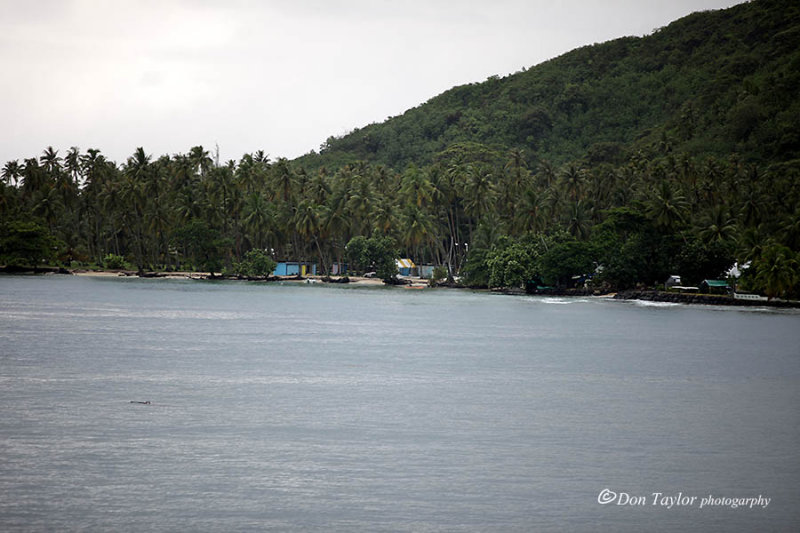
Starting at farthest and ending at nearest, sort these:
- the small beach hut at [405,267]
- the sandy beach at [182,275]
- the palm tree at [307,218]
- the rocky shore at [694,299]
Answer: the small beach hut at [405,267]
the sandy beach at [182,275]
the palm tree at [307,218]
the rocky shore at [694,299]

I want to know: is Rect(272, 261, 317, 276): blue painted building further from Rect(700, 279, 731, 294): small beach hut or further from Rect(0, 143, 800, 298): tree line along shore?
Rect(700, 279, 731, 294): small beach hut

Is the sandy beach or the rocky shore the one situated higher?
the sandy beach

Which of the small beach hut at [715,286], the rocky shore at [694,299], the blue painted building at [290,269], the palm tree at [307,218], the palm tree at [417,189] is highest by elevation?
the palm tree at [417,189]

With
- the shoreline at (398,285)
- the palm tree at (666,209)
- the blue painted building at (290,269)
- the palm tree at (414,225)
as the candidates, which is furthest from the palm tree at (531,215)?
the blue painted building at (290,269)

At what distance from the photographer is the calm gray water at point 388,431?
17.0 metres

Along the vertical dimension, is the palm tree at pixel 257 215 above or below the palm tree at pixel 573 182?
below

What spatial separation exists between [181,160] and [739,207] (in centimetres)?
8952

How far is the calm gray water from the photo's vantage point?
16984mm

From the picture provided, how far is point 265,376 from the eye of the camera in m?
35.4

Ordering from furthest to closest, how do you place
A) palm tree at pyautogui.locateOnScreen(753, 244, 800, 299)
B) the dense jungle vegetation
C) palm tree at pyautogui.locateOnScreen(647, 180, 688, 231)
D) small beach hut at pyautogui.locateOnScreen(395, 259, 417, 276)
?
small beach hut at pyautogui.locateOnScreen(395, 259, 417, 276)
the dense jungle vegetation
palm tree at pyautogui.locateOnScreen(647, 180, 688, 231)
palm tree at pyautogui.locateOnScreen(753, 244, 800, 299)

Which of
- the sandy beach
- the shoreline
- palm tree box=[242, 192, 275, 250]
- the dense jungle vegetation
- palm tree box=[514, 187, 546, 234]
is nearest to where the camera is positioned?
the shoreline

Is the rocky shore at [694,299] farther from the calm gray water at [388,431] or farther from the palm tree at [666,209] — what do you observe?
the calm gray water at [388,431]

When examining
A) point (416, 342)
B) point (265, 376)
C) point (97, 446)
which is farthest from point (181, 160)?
point (97, 446)

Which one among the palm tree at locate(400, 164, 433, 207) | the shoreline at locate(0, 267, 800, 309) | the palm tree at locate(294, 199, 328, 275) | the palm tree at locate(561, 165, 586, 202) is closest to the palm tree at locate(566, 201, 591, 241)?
the palm tree at locate(561, 165, 586, 202)
